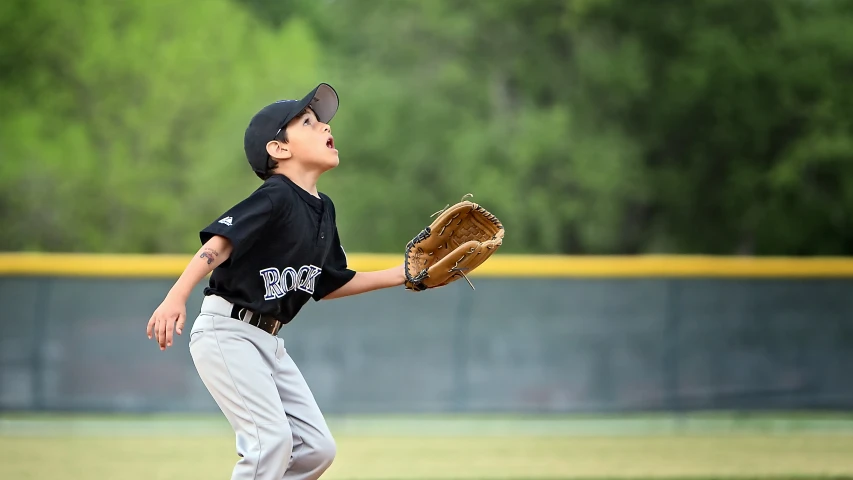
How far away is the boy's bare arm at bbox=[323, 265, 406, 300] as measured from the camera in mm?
3938

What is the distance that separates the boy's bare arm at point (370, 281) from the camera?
3938 millimetres

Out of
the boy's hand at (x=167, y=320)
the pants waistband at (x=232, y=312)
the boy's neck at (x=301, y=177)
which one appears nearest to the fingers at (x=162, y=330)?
the boy's hand at (x=167, y=320)

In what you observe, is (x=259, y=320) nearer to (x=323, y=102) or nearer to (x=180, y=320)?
(x=180, y=320)

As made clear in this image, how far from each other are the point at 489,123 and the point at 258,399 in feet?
58.8

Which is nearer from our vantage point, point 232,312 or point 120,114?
point 232,312

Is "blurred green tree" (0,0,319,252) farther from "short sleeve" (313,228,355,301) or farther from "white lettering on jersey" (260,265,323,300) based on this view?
"white lettering on jersey" (260,265,323,300)

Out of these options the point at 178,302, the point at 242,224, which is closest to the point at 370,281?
the point at 242,224

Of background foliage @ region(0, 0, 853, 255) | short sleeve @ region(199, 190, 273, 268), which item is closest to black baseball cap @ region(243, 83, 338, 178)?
short sleeve @ region(199, 190, 273, 268)

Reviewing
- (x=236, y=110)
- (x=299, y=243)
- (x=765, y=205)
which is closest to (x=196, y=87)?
(x=236, y=110)

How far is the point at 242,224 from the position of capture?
3.39 meters

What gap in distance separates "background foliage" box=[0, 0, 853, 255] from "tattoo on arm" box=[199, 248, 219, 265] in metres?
16.9

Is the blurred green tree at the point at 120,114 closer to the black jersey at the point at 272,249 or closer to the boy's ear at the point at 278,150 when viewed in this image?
the boy's ear at the point at 278,150

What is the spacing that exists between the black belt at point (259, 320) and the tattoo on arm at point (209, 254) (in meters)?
0.24

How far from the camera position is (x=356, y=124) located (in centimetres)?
2089
